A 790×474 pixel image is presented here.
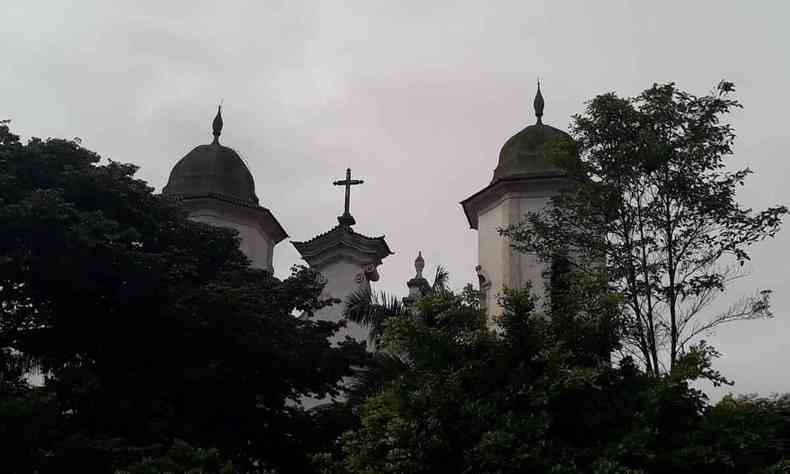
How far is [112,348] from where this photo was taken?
13.9 metres

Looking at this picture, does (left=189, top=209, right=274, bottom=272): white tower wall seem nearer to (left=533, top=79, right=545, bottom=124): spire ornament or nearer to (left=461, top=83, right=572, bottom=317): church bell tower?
(left=461, top=83, right=572, bottom=317): church bell tower

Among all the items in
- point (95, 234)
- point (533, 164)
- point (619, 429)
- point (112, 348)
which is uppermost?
point (533, 164)

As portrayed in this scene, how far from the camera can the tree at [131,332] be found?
41.8 ft

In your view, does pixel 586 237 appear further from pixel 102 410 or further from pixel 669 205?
pixel 102 410

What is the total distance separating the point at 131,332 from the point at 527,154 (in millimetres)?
10260

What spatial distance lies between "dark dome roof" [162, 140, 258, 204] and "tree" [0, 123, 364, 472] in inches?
276

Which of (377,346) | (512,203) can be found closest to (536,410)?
(377,346)

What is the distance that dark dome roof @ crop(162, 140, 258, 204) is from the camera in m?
22.4

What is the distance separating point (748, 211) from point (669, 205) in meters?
1.02

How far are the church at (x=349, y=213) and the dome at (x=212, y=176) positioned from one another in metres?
0.02

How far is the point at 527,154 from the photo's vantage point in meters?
21.4

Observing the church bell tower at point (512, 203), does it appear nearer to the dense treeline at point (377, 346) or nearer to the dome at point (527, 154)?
the dome at point (527, 154)

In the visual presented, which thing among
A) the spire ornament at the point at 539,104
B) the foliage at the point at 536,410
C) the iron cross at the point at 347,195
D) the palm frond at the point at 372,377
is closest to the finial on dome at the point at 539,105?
the spire ornament at the point at 539,104

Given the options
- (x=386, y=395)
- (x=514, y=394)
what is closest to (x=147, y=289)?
(x=386, y=395)
